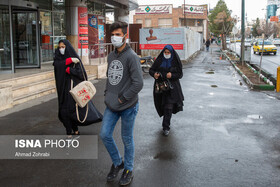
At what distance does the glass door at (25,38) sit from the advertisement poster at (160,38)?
10.9m

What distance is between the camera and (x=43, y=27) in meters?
15.3

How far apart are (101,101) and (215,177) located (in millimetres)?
5915

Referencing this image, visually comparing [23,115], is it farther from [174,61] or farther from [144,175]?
[144,175]

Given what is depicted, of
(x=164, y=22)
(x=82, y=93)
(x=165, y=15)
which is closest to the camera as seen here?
(x=82, y=93)

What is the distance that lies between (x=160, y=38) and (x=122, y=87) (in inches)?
732

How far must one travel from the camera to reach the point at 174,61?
6.18 m

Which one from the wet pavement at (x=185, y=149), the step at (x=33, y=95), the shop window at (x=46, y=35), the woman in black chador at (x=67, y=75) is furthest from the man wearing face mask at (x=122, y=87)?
the shop window at (x=46, y=35)

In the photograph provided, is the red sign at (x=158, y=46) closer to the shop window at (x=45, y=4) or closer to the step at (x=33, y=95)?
the shop window at (x=45, y=4)

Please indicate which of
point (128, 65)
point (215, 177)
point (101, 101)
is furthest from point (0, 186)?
point (101, 101)

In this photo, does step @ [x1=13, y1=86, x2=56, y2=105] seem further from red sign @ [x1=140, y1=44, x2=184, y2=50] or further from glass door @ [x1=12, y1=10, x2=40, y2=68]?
red sign @ [x1=140, y1=44, x2=184, y2=50]

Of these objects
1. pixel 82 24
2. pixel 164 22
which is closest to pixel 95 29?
pixel 82 24

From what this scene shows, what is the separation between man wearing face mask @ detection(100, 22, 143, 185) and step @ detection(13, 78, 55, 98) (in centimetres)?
586

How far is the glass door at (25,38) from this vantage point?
12180 millimetres

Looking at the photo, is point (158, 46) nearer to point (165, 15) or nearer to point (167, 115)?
point (167, 115)
